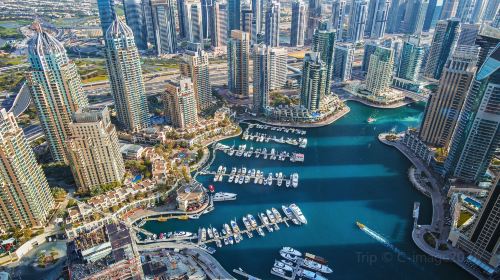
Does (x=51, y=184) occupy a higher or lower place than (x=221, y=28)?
lower

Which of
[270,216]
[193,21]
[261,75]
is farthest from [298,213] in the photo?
[193,21]

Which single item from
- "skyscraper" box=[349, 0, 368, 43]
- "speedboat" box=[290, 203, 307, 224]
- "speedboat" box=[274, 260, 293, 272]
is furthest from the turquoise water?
"skyscraper" box=[349, 0, 368, 43]

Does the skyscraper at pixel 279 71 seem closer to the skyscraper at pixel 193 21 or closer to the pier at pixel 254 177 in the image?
the pier at pixel 254 177

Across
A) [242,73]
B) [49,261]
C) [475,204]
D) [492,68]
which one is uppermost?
[492,68]

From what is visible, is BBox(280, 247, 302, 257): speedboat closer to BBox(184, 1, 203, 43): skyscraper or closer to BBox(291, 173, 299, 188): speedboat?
BBox(291, 173, 299, 188): speedboat

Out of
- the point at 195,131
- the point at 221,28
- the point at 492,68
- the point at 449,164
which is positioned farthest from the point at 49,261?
the point at 221,28

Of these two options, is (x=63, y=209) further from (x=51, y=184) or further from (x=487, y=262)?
(x=487, y=262)
